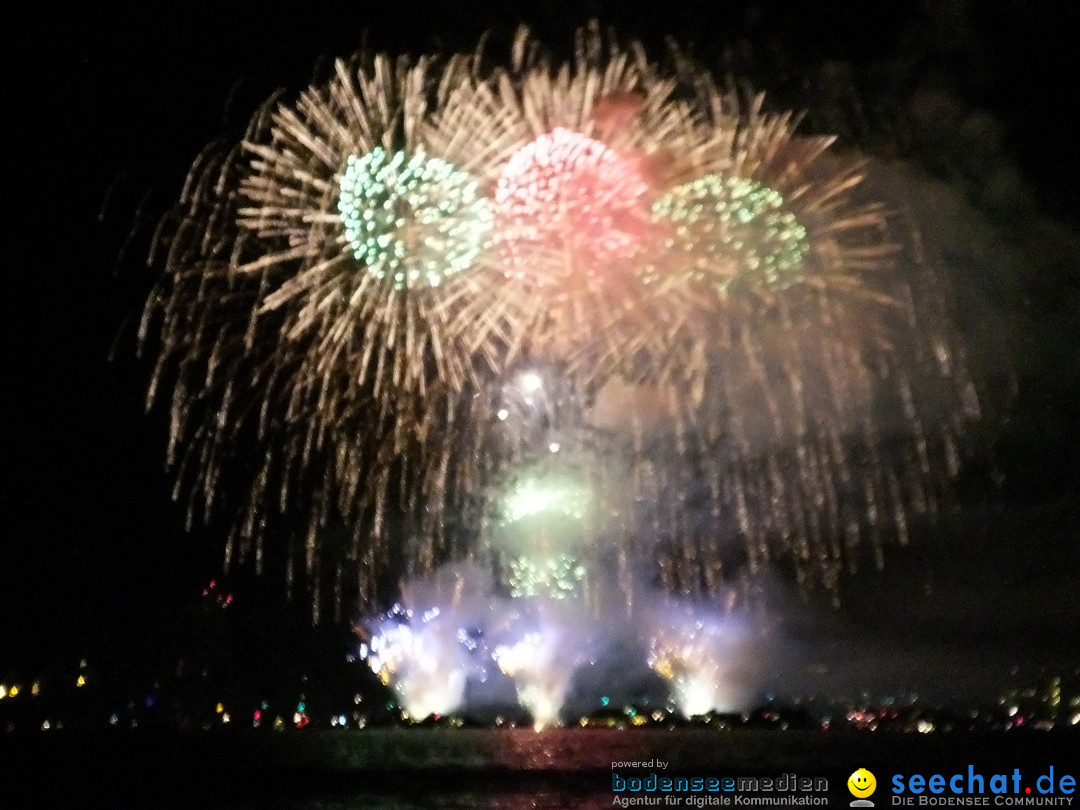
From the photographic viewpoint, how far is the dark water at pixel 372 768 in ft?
174

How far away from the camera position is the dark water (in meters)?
53.1

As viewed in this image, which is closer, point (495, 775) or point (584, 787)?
point (584, 787)

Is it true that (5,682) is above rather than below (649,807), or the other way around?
above

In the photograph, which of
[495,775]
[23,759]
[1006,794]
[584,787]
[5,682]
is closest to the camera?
[1006,794]

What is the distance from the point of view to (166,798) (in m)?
51.0

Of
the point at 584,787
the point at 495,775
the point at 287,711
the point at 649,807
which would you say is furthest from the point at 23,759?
the point at 287,711

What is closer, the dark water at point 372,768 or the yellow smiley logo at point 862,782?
the yellow smiley logo at point 862,782

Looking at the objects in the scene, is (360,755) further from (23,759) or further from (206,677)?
(23,759)

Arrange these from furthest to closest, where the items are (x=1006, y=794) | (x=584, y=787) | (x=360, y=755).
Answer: (x=360, y=755) → (x=584, y=787) → (x=1006, y=794)

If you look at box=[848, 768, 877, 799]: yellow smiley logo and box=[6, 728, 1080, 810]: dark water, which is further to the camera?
box=[6, 728, 1080, 810]: dark water

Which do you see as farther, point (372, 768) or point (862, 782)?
point (372, 768)

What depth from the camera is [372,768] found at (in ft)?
316

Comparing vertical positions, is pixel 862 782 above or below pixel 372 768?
below

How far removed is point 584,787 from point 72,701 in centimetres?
5970
